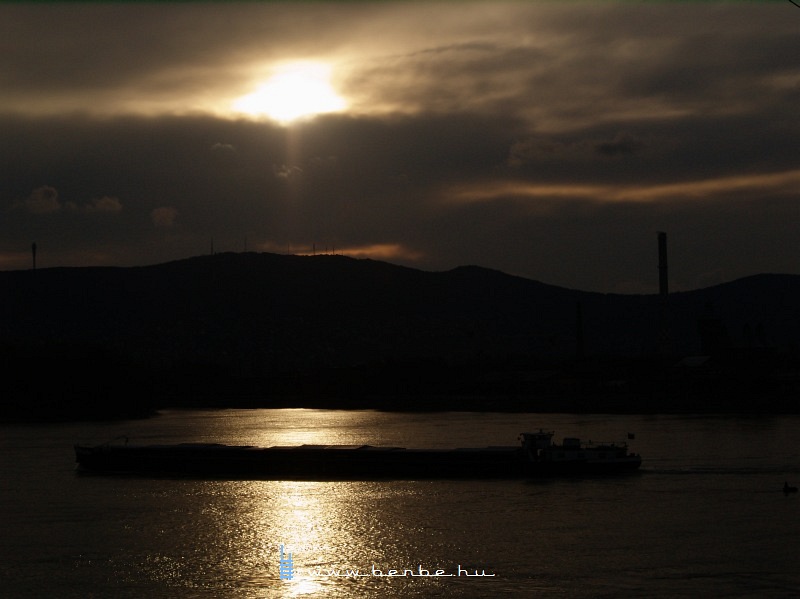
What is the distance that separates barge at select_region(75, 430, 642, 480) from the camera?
67.9m

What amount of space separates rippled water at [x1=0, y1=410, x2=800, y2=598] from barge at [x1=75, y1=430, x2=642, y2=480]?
2427 millimetres

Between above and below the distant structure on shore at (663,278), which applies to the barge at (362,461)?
→ below

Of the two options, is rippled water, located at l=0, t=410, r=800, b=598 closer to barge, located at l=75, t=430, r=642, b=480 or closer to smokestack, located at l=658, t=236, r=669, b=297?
barge, located at l=75, t=430, r=642, b=480

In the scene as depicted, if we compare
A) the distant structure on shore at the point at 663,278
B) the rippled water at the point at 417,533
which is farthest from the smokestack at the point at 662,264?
the rippled water at the point at 417,533

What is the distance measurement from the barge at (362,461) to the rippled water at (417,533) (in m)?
2.43

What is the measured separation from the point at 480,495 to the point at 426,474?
9.58 m

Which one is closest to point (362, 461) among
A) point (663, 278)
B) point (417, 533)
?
point (417, 533)

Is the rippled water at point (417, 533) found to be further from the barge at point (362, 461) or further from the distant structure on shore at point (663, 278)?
the distant structure on shore at point (663, 278)

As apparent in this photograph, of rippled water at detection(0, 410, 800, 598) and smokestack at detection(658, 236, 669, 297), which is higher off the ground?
smokestack at detection(658, 236, 669, 297)

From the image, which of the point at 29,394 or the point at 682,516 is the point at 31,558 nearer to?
the point at 682,516

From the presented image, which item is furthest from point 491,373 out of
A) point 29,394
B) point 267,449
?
point 267,449

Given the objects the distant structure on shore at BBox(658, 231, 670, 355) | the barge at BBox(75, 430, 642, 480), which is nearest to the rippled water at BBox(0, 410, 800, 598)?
the barge at BBox(75, 430, 642, 480)

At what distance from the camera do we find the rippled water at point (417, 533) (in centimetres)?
3909

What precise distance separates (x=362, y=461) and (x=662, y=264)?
118477mm
